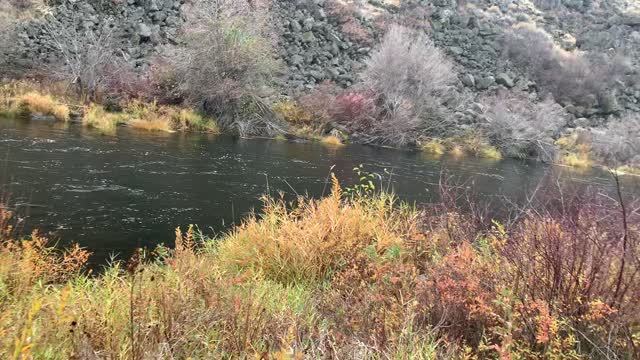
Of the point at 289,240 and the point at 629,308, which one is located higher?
the point at 629,308

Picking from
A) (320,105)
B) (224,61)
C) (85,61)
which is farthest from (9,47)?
(320,105)

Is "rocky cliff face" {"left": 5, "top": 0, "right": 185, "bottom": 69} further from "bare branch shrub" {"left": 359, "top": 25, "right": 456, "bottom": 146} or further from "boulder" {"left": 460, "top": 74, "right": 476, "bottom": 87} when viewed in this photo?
"boulder" {"left": 460, "top": 74, "right": 476, "bottom": 87}

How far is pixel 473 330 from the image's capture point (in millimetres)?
3256

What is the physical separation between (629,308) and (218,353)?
2.65m

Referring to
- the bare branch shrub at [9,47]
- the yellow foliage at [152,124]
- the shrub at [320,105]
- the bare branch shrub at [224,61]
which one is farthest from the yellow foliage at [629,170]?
the bare branch shrub at [9,47]

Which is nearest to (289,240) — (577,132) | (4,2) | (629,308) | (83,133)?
(629,308)

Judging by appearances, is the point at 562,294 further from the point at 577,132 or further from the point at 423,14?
the point at 423,14

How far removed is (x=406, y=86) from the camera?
92.0 feet

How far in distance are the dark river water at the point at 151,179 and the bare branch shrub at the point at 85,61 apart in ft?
17.1

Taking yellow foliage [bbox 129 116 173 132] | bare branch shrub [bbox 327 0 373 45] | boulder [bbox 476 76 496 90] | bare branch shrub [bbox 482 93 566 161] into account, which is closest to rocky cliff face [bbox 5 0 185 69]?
yellow foliage [bbox 129 116 173 132]

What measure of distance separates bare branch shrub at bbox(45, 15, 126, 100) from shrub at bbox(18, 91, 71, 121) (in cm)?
252

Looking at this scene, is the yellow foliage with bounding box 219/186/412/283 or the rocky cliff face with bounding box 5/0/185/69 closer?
the yellow foliage with bounding box 219/186/412/283

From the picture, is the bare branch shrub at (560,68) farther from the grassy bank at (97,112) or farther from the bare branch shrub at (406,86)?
the grassy bank at (97,112)

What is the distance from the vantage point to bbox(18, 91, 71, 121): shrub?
1794 cm
